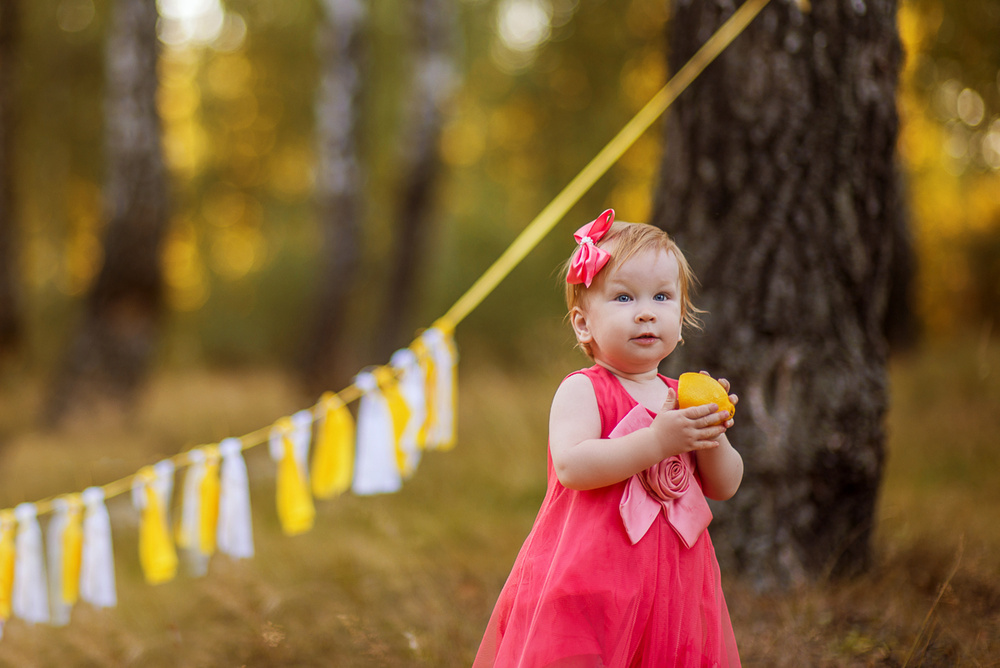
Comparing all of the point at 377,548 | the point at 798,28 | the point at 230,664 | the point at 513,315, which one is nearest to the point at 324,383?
the point at 513,315

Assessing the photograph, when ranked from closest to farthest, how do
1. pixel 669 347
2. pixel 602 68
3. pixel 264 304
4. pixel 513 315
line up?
1. pixel 669 347
2. pixel 602 68
3. pixel 513 315
4. pixel 264 304

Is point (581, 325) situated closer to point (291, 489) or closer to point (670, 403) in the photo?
point (670, 403)

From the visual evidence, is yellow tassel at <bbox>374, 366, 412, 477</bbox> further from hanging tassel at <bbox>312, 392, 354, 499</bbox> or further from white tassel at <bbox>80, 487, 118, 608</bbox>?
white tassel at <bbox>80, 487, 118, 608</bbox>

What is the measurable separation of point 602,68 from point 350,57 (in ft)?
12.6

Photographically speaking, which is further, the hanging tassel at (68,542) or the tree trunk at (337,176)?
the tree trunk at (337,176)

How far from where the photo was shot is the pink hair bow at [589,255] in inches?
67.7

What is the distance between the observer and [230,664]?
2867mm

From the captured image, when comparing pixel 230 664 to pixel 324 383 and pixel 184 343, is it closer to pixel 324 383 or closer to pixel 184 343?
pixel 324 383

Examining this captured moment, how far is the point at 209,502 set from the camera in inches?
120

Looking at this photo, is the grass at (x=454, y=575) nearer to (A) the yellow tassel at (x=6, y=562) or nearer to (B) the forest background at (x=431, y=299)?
(B) the forest background at (x=431, y=299)

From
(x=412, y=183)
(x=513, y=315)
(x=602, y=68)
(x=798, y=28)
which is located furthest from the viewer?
(x=513, y=315)

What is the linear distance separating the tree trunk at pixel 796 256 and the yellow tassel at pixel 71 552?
261cm

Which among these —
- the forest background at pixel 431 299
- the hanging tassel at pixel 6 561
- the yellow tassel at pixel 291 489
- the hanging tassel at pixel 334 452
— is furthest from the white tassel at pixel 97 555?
the hanging tassel at pixel 334 452

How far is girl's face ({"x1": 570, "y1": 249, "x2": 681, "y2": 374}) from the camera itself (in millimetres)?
1698
